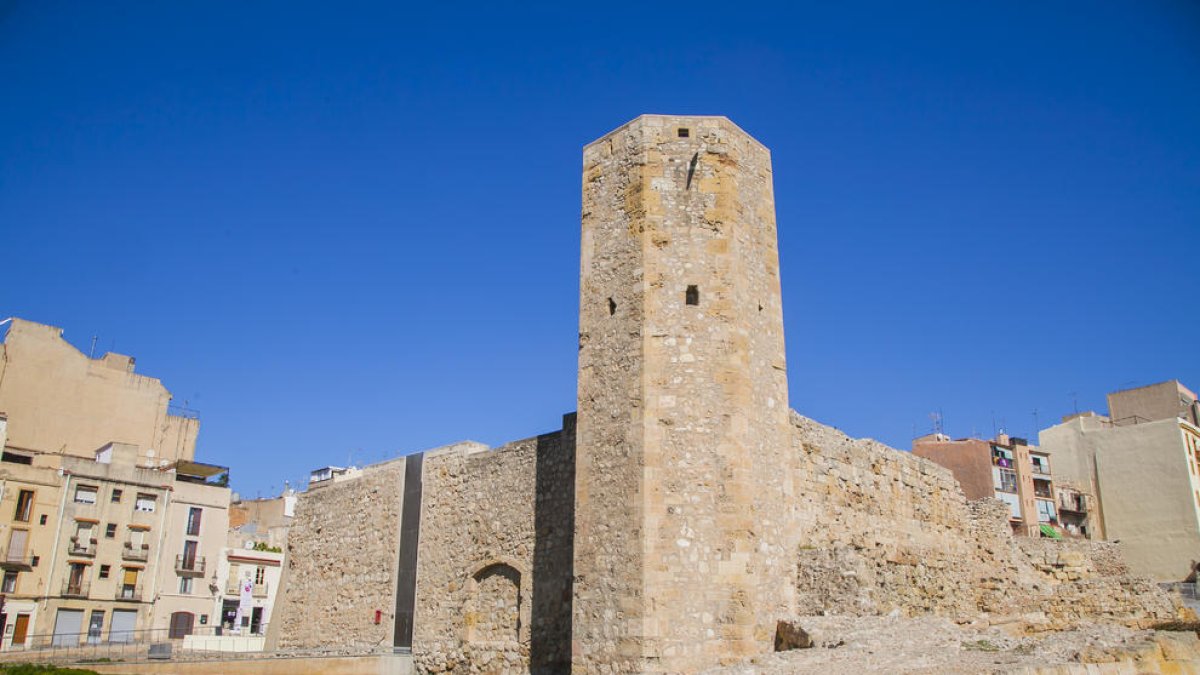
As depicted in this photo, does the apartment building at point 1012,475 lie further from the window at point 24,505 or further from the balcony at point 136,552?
the window at point 24,505

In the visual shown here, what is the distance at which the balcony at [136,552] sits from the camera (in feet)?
109

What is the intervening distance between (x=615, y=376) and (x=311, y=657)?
10.1m

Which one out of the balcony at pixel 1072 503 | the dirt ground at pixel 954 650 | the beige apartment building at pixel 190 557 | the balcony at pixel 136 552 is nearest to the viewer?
the dirt ground at pixel 954 650

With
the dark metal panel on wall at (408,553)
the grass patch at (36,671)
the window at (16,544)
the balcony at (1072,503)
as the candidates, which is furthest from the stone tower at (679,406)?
the balcony at (1072,503)

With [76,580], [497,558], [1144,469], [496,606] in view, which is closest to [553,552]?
[497,558]

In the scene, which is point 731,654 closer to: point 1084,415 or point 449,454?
point 449,454

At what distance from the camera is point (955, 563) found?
1877cm

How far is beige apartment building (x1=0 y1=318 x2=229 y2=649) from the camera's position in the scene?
31094 millimetres

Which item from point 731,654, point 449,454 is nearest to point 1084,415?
point 449,454

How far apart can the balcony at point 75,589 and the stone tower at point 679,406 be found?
24.7 m

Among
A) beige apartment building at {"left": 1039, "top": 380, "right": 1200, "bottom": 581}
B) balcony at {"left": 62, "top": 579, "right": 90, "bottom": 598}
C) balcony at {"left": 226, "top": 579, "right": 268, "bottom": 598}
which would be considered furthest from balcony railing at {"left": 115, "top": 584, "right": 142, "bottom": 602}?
beige apartment building at {"left": 1039, "top": 380, "right": 1200, "bottom": 581}

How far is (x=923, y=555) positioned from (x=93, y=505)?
91.5ft

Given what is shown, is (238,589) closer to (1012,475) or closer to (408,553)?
(408,553)

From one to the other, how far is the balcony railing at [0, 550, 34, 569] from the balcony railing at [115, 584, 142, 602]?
2956 millimetres
